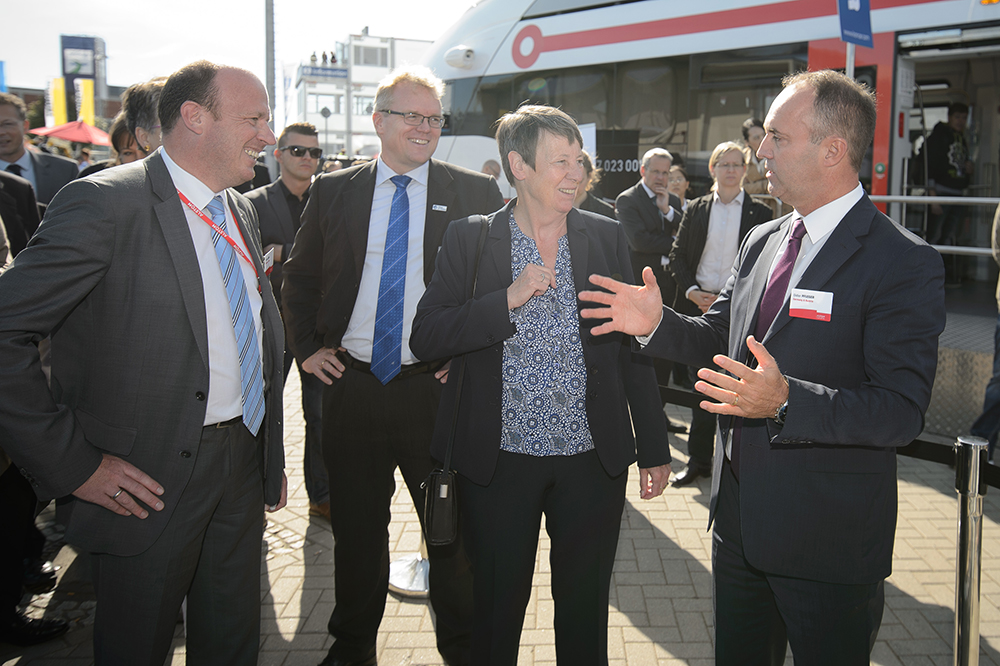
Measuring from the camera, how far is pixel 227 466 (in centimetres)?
214

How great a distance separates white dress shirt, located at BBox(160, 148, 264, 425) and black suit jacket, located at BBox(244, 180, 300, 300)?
99.1 inches

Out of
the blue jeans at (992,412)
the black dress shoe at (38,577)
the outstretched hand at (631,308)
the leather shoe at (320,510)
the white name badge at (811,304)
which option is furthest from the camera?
the blue jeans at (992,412)

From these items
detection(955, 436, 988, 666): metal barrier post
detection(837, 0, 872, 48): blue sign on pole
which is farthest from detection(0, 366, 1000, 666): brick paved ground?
detection(837, 0, 872, 48): blue sign on pole

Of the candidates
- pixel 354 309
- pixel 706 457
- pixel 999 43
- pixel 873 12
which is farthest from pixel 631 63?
pixel 354 309

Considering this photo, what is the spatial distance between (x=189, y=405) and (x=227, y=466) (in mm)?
266

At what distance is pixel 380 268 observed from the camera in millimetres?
2961

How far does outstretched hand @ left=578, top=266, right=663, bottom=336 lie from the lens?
2.12 meters

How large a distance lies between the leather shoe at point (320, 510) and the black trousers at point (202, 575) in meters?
2.12

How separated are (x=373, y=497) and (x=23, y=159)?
460cm

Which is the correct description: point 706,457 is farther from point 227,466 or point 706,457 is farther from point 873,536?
point 227,466

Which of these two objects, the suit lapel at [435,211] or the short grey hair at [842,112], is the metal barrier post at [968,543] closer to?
the short grey hair at [842,112]

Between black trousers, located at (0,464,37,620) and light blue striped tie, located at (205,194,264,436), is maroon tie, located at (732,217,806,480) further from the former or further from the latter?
black trousers, located at (0,464,37,620)

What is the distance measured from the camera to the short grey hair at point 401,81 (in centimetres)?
300

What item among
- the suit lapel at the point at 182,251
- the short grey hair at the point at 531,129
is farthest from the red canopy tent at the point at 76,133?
the short grey hair at the point at 531,129
